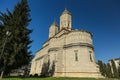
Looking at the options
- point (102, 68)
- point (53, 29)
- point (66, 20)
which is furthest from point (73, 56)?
point (102, 68)

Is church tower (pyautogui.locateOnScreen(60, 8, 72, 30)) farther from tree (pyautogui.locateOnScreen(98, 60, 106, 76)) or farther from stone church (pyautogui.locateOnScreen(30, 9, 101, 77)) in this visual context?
tree (pyautogui.locateOnScreen(98, 60, 106, 76))

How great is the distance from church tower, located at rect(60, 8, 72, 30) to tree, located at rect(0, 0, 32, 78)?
1838 cm

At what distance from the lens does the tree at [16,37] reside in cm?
2034

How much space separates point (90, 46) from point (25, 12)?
17473 millimetres

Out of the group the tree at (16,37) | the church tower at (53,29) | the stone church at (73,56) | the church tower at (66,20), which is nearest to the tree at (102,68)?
the stone church at (73,56)

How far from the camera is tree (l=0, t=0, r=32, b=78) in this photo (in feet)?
66.7

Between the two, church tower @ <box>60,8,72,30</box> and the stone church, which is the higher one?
church tower @ <box>60,8,72,30</box>

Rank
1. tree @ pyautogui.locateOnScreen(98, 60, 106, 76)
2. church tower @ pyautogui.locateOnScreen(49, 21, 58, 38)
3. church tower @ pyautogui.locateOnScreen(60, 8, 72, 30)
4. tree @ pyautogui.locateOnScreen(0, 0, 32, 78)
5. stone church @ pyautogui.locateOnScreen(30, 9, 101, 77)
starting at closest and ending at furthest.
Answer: tree @ pyautogui.locateOnScreen(0, 0, 32, 78) < stone church @ pyautogui.locateOnScreen(30, 9, 101, 77) < church tower @ pyautogui.locateOnScreen(60, 8, 72, 30) < tree @ pyautogui.locateOnScreen(98, 60, 106, 76) < church tower @ pyautogui.locateOnScreen(49, 21, 58, 38)

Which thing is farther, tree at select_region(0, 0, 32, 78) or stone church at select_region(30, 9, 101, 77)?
stone church at select_region(30, 9, 101, 77)

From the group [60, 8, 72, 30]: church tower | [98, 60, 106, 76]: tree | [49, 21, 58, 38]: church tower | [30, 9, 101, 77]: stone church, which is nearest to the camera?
[30, 9, 101, 77]: stone church

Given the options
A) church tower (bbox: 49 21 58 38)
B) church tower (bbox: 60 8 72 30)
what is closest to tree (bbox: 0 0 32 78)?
church tower (bbox: 60 8 72 30)

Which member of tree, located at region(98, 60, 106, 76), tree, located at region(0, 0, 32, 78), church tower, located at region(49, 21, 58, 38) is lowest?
tree, located at region(98, 60, 106, 76)

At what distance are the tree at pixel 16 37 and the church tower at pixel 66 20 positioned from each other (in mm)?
18377

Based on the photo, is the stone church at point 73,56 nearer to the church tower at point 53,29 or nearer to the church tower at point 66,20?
the church tower at point 66,20
